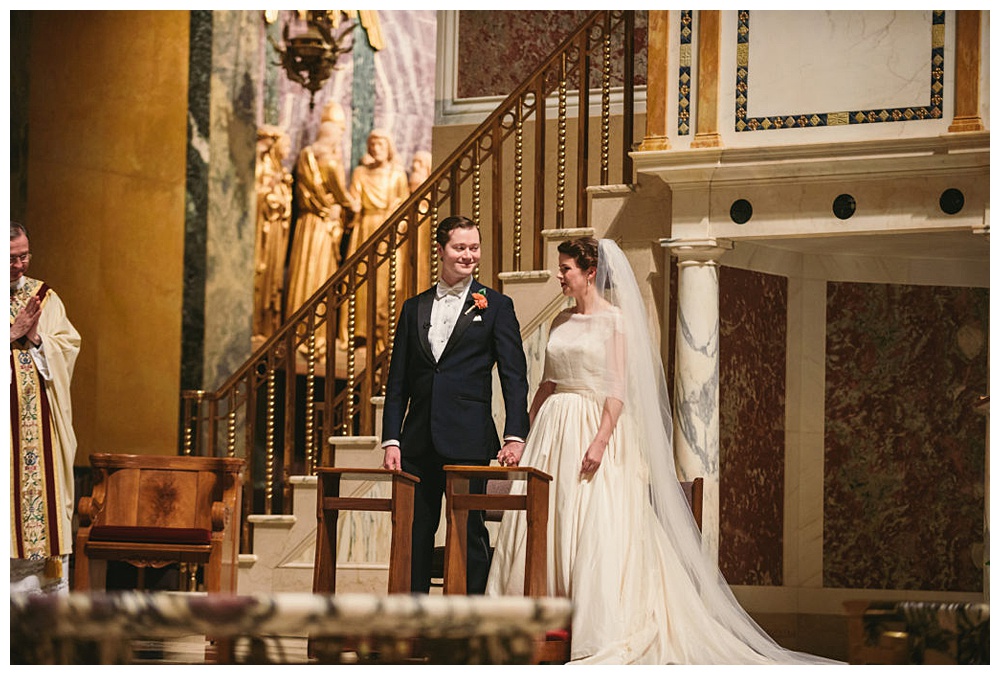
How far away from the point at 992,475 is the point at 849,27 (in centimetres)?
217

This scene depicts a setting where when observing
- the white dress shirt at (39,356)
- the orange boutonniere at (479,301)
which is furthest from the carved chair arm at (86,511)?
the orange boutonniere at (479,301)

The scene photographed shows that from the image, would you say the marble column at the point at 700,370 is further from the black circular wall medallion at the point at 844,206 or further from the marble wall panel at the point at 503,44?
the marble wall panel at the point at 503,44

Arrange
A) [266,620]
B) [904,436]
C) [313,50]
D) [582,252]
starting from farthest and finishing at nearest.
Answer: [313,50] → [904,436] → [582,252] → [266,620]

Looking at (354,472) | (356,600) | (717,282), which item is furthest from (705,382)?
(356,600)

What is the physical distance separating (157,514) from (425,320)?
5.23 feet

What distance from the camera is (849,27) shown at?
21.5 feet

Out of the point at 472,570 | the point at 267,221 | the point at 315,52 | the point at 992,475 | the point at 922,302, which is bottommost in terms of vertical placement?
the point at 472,570

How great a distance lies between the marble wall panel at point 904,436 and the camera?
756 centimetres

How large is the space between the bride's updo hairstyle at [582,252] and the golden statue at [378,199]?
538 cm

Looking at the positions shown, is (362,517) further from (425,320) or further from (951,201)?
(951,201)

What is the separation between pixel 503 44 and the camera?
10180mm

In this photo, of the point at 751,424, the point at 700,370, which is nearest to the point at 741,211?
the point at 700,370
